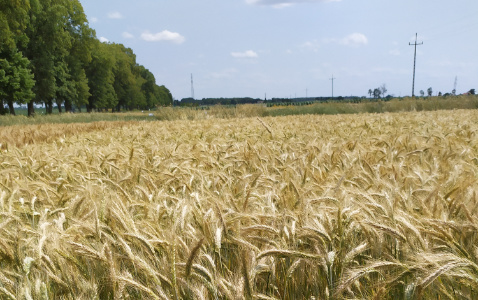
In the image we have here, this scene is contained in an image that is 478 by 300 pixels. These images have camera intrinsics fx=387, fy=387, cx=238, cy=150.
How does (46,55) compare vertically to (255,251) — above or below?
above

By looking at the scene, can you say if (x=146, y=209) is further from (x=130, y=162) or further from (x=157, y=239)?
(x=130, y=162)

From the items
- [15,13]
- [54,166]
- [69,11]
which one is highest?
[69,11]

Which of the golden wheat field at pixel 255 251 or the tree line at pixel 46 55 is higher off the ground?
the tree line at pixel 46 55

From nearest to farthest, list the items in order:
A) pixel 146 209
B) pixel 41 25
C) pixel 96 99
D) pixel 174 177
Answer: pixel 146 209 < pixel 174 177 < pixel 41 25 < pixel 96 99

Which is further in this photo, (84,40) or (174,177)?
(84,40)

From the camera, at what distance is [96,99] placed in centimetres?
5800

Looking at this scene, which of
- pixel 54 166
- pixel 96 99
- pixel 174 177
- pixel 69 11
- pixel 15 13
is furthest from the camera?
pixel 96 99

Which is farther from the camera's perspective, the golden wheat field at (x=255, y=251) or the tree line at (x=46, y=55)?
the tree line at (x=46, y=55)

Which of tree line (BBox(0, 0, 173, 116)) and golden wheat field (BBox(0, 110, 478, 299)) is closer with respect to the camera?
golden wheat field (BBox(0, 110, 478, 299))

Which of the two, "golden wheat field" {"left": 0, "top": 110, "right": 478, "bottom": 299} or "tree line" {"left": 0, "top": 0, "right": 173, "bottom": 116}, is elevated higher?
"tree line" {"left": 0, "top": 0, "right": 173, "bottom": 116}

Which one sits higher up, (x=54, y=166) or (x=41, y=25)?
(x=41, y=25)

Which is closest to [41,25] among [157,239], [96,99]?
[96,99]

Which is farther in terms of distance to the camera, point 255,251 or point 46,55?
point 46,55

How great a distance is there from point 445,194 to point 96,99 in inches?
2399
